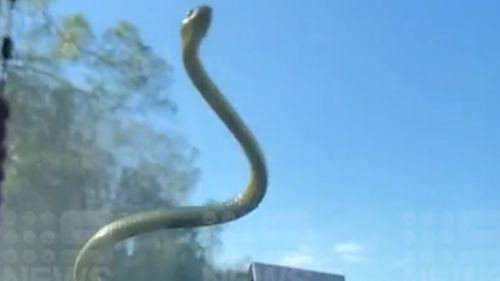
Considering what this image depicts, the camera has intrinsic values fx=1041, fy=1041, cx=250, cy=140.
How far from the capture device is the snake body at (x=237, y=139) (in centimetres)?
146

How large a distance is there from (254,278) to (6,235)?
745 millimetres

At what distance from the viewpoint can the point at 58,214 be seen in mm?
3180

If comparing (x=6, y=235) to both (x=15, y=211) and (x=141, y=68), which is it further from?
(x=141, y=68)

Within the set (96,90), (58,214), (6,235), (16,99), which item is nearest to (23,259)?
(6,235)
